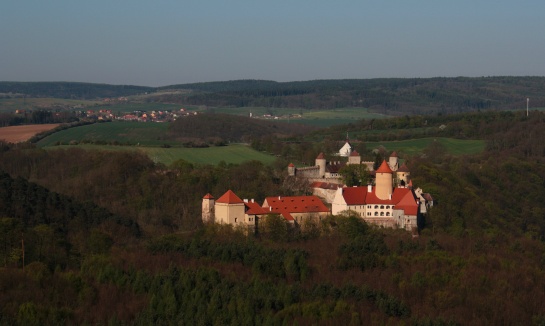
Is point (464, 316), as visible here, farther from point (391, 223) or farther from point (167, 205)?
point (167, 205)

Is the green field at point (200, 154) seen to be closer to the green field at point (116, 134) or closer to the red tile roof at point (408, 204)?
the green field at point (116, 134)

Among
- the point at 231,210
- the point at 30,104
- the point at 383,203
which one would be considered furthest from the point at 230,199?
the point at 30,104

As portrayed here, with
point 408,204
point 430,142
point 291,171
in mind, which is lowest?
point 430,142

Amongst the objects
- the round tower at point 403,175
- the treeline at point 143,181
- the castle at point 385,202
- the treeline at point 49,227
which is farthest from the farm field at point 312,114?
the treeline at point 49,227

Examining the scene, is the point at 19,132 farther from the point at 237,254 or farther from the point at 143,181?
the point at 237,254

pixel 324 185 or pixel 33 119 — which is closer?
pixel 324 185
